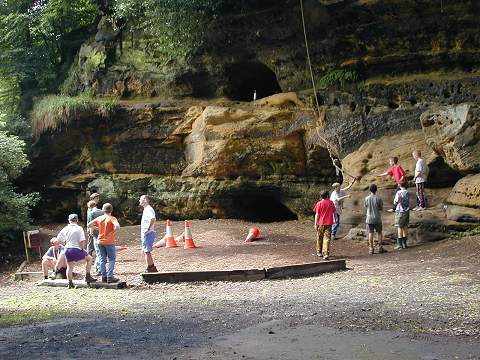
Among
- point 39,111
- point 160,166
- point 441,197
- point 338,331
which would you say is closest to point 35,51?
point 39,111

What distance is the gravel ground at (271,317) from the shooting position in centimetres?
684

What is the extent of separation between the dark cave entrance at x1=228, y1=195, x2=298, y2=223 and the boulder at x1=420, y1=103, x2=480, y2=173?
8216mm

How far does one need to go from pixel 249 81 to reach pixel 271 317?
18.9 m

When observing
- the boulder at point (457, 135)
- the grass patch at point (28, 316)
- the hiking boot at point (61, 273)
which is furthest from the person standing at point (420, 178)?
the grass patch at point (28, 316)

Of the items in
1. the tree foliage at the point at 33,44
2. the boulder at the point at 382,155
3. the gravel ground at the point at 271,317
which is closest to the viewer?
the gravel ground at the point at 271,317

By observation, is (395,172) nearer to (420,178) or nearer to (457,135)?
(420,178)

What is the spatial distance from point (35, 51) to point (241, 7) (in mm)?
11090

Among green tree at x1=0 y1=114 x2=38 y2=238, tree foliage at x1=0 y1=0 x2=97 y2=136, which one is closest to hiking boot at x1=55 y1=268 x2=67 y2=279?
green tree at x1=0 y1=114 x2=38 y2=238

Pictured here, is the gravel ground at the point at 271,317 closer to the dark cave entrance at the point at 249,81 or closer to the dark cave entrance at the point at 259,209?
the dark cave entrance at the point at 259,209

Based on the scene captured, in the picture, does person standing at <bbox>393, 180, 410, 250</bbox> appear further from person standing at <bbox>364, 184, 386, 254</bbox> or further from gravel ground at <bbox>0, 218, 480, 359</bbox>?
gravel ground at <bbox>0, 218, 480, 359</bbox>

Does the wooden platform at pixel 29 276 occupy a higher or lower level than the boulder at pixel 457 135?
lower

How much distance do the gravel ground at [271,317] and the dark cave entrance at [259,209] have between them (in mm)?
10838

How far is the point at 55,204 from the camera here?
90.7ft

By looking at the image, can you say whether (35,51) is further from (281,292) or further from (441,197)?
(281,292)
